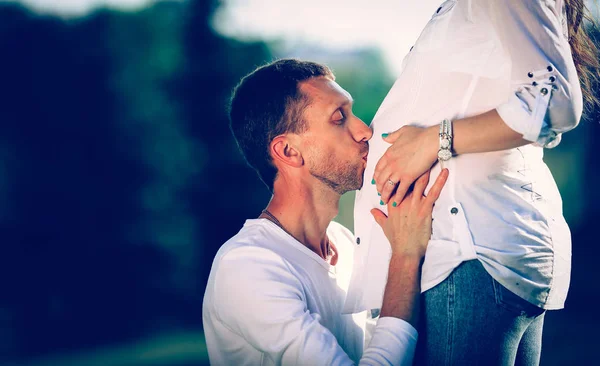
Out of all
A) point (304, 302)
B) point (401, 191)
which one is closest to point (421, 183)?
point (401, 191)

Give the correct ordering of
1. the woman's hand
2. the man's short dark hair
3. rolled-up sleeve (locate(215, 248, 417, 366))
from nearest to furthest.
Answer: the woman's hand
rolled-up sleeve (locate(215, 248, 417, 366))
the man's short dark hair

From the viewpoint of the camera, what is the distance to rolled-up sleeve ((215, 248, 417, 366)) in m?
1.34

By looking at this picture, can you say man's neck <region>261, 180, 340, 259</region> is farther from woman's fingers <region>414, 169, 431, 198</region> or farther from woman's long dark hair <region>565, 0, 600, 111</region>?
woman's long dark hair <region>565, 0, 600, 111</region>

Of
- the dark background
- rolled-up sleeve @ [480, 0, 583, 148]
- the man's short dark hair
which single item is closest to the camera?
rolled-up sleeve @ [480, 0, 583, 148]

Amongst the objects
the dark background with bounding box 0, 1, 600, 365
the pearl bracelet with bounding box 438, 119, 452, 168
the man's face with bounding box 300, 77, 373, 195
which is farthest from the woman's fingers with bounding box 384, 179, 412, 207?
the dark background with bounding box 0, 1, 600, 365

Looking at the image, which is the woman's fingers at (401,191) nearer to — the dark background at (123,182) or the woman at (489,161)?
the woman at (489,161)

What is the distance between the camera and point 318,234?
2000mm

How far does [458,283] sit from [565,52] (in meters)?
0.57

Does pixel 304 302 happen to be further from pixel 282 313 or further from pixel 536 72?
pixel 536 72

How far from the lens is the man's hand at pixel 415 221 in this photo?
1293 millimetres

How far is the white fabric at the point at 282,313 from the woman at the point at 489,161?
0.20m

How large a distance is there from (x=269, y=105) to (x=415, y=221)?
850 millimetres

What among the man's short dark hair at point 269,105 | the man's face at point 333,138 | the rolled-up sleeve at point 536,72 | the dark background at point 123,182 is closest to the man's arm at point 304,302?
the rolled-up sleeve at point 536,72

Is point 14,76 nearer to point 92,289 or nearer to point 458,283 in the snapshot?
point 92,289
